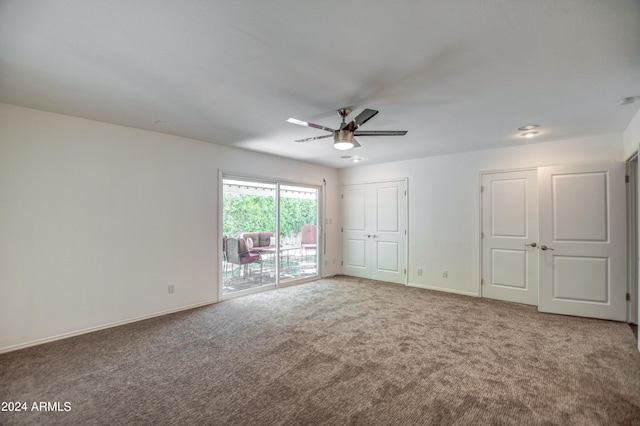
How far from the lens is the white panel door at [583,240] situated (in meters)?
3.78

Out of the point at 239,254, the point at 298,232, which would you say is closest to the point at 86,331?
the point at 239,254

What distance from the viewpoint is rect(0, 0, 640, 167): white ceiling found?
1663mm

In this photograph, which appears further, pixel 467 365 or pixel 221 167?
pixel 221 167

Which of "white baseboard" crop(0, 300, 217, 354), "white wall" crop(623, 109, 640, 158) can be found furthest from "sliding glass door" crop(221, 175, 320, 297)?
"white wall" crop(623, 109, 640, 158)

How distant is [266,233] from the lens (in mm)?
5562

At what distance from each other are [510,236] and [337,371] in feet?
12.3

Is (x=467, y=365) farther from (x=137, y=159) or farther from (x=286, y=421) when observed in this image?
(x=137, y=159)

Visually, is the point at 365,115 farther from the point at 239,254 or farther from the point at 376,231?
the point at 376,231

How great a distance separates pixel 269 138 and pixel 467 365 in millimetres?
3622

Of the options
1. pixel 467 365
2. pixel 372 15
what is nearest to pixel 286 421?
pixel 467 365

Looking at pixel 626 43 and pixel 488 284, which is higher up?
pixel 626 43

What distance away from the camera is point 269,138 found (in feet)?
14.0

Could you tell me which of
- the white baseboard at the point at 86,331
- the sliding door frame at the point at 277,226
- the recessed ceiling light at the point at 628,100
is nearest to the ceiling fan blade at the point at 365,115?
the recessed ceiling light at the point at 628,100

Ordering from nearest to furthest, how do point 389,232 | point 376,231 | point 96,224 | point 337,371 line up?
point 337,371 < point 96,224 < point 389,232 < point 376,231
